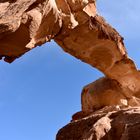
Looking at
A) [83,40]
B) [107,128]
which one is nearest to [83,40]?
[83,40]

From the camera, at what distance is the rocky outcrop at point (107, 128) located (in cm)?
993

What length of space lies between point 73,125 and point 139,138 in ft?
11.9

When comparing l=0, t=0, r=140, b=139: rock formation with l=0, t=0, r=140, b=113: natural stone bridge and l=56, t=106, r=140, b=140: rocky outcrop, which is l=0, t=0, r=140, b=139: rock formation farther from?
l=56, t=106, r=140, b=140: rocky outcrop

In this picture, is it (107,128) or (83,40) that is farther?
(83,40)

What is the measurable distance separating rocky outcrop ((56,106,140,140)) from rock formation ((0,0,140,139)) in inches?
140

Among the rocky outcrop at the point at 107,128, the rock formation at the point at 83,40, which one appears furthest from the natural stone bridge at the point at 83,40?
the rocky outcrop at the point at 107,128

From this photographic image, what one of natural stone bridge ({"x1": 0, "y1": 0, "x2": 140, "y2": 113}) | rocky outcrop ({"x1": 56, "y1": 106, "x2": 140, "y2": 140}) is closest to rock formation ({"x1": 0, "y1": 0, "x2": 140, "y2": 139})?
natural stone bridge ({"x1": 0, "y1": 0, "x2": 140, "y2": 113})

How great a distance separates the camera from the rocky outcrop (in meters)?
9.93

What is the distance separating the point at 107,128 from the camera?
1120cm

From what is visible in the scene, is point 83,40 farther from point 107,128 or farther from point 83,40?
point 107,128

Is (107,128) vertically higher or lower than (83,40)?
lower

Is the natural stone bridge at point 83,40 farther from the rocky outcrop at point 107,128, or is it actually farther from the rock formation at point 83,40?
the rocky outcrop at point 107,128

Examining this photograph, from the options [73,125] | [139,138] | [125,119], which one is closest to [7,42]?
[73,125]

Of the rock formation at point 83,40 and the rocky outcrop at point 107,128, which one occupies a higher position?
the rock formation at point 83,40
